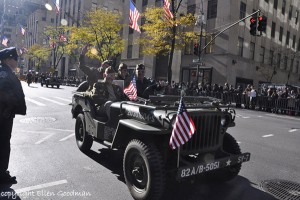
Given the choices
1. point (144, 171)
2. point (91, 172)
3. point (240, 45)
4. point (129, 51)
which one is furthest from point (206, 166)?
point (129, 51)

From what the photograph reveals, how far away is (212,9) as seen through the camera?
104 feet

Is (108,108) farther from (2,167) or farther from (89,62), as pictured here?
(89,62)

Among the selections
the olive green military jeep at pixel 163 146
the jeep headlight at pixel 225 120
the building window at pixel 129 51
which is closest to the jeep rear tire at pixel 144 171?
the olive green military jeep at pixel 163 146

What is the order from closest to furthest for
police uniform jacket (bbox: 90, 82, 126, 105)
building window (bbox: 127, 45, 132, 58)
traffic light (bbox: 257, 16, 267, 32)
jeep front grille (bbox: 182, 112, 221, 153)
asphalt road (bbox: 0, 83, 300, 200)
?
jeep front grille (bbox: 182, 112, 221, 153)
asphalt road (bbox: 0, 83, 300, 200)
police uniform jacket (bbox: 90, 82, 126, 105)
traffic light (bbox: 257, 16, 267, 32)
building window (bbox: 127, 45, 132, 58)

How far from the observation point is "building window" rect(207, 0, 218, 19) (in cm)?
3125

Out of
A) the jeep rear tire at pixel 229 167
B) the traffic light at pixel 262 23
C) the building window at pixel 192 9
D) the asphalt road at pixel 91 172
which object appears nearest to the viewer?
the asphalt road at pixel 91 172

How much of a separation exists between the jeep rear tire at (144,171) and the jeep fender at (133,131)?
193mm

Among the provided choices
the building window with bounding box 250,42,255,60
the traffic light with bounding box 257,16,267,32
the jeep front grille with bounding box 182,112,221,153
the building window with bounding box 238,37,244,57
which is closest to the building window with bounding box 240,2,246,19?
the building window with bounding box 238,37,244,57

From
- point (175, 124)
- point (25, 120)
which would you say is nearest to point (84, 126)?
point (175, 124)

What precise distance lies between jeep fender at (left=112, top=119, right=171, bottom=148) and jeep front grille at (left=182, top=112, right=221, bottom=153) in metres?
0.40

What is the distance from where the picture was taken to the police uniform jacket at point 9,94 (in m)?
4.02

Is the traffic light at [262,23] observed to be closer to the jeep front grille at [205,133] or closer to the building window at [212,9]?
the jeep front grille at [205,133]

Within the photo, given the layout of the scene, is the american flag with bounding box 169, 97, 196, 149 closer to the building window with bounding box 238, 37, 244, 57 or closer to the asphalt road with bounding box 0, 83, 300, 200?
the asphalt road with bounding box 0, 83, 300, 200

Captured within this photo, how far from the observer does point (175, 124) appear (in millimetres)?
3418
